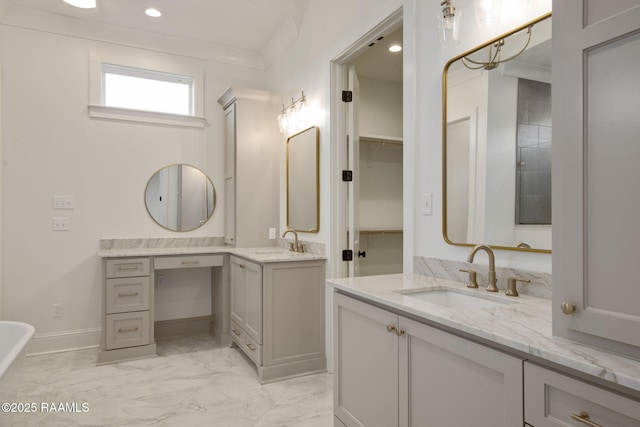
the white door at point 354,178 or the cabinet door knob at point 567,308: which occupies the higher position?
the white door at point 354,178

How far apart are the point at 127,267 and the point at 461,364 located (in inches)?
115

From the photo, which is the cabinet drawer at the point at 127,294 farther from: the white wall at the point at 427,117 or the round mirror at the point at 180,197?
the white wall at the point at 427,117

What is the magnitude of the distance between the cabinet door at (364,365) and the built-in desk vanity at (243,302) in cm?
105

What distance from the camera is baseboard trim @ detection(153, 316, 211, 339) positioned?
3.87m

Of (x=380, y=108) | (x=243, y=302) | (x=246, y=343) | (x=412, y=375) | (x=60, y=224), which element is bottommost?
(x=246, y=343)

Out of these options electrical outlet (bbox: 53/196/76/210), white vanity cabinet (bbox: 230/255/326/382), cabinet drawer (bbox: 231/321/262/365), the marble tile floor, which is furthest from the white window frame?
the marble tile floor

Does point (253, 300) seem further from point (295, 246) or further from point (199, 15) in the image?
point (199, 15)

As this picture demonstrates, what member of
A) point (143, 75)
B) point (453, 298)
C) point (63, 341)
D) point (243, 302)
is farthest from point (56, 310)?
point (453, 298)

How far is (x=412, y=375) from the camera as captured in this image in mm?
1383

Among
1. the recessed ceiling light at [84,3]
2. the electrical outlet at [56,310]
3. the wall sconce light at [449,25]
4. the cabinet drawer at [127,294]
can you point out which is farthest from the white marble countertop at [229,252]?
the recessed ceiling light at [84,3]

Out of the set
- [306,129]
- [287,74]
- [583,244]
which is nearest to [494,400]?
[583,244]

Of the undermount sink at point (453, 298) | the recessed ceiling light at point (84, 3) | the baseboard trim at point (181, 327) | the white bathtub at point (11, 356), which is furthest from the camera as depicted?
the baseboard trim at point (181, 327)

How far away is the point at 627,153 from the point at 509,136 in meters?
0.80

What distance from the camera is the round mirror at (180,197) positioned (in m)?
3.88
